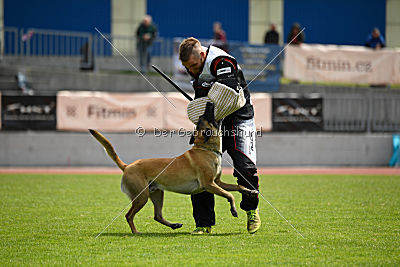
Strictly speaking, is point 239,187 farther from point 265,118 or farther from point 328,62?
point 328,62

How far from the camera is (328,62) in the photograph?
60.7 ft

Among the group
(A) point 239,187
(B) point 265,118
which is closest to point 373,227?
(A) point 239,187

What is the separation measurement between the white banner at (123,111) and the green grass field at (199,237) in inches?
219

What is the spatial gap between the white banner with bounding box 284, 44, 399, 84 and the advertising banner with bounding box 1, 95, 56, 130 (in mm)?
7421

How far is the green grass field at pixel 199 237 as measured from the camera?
206 inches

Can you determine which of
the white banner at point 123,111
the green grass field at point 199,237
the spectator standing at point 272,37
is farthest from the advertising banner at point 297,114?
the green grass field at point 199,237

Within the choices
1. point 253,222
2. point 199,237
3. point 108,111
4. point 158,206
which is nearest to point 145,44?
point 108,111

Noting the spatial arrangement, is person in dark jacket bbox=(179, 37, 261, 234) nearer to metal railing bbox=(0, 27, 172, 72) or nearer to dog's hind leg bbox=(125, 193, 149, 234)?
dog's hind leg bbox=(125, 193, 149, 234)

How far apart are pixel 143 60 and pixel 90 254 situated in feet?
44.7

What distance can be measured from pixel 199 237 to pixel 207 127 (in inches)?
47.4

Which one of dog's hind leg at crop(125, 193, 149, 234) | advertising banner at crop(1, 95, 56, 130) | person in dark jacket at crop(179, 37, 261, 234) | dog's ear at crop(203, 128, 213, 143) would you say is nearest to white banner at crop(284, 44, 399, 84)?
advertising banner at crop(1, 95, 56, 130)

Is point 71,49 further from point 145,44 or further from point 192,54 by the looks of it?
point 192,54

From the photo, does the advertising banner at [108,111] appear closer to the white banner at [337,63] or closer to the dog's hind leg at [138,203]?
the white banner at [337,63]

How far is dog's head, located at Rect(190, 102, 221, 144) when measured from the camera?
6.29m
